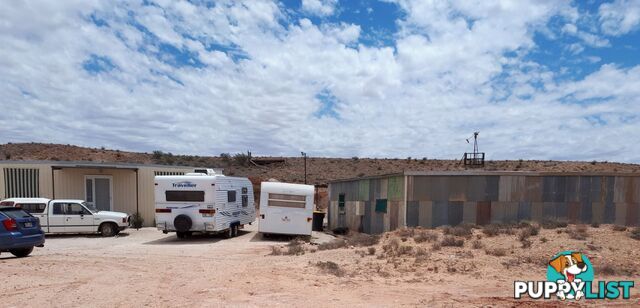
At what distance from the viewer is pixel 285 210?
63.7ft

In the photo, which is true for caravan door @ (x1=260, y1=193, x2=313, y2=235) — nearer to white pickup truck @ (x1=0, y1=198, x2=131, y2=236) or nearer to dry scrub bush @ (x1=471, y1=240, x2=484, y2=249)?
white pickup truck @ (x1=0, y1=198, x2=131, y2=236)

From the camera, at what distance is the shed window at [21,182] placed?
865 inches

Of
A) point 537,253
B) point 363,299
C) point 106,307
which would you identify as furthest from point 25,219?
point 537,253

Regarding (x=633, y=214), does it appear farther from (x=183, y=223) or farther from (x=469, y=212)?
(x=183, y=223)

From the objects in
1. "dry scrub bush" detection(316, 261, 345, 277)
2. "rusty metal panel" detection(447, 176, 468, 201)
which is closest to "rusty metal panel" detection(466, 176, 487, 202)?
"rusty metal panel" detection(447, 176, 468, 201)

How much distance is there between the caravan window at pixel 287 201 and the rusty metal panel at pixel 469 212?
6709mm

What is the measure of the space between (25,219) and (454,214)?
1343cm

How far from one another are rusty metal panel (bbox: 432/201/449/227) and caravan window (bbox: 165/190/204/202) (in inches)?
354

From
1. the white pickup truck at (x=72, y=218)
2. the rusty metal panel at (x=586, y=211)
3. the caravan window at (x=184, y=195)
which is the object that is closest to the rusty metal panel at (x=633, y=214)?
the rusty metal panel at (x=586, y=211)

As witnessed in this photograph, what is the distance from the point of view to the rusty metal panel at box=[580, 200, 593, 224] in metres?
16.5

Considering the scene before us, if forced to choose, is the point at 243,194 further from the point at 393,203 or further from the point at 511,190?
the point at 511,190

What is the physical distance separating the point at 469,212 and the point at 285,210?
7.57 meters

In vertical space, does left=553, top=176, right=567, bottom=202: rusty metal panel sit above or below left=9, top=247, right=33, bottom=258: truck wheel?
above

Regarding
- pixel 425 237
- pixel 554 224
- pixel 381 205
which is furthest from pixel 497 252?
pixel 381 205
